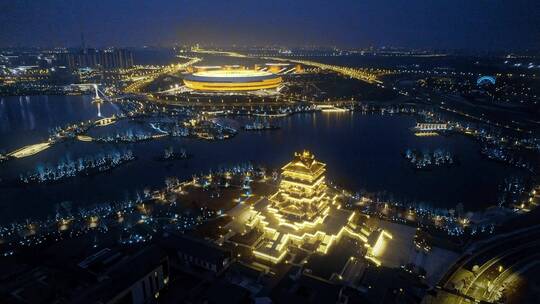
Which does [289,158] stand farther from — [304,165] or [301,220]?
[301,220]

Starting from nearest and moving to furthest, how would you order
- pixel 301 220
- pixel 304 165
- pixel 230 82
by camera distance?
pixel 301 220, pixel 304 165, pixel 230 82

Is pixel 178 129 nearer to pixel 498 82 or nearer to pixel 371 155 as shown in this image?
pixel 371 155

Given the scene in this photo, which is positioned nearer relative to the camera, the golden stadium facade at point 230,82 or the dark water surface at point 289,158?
the dark water surface at point 289,158

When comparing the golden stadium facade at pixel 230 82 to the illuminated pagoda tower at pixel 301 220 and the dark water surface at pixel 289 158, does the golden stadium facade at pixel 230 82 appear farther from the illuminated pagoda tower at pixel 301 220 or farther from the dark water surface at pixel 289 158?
the illuminated pagoda tower at pixel 301 220

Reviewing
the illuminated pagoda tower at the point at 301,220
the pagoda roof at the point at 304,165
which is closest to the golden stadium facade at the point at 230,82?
the illuminated pagoda tower at the point at 301,220

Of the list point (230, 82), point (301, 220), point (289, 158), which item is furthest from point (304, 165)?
point (230, 82)

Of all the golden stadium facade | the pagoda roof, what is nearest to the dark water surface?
the pagoda roof
